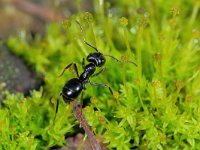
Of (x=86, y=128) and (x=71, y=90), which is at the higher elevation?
(x=71, y=90)

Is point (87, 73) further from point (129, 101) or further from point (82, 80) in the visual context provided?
point (129, 101)

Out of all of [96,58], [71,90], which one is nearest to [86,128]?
[71,90]

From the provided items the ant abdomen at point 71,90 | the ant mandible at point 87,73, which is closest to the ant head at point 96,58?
the ant mandible at point 87,73

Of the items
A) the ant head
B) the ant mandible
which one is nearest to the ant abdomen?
the ant mandible

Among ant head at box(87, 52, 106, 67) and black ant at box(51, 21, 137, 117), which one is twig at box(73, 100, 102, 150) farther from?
ant head at box(87, 52, 106, 67)

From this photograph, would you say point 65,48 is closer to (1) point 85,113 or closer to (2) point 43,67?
(2) point 43,67

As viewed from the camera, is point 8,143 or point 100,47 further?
point 100,47

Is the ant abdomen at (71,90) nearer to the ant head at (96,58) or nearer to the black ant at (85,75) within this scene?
the black ant at (85,75)

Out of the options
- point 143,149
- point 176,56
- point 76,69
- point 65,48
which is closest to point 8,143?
point 76,69

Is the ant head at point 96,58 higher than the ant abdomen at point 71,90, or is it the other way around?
the ant head at point 96,58

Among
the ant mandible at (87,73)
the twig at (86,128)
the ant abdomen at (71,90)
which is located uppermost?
the ant mandible at (87,73)

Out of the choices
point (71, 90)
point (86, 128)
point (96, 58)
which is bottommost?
point (86, 128)
